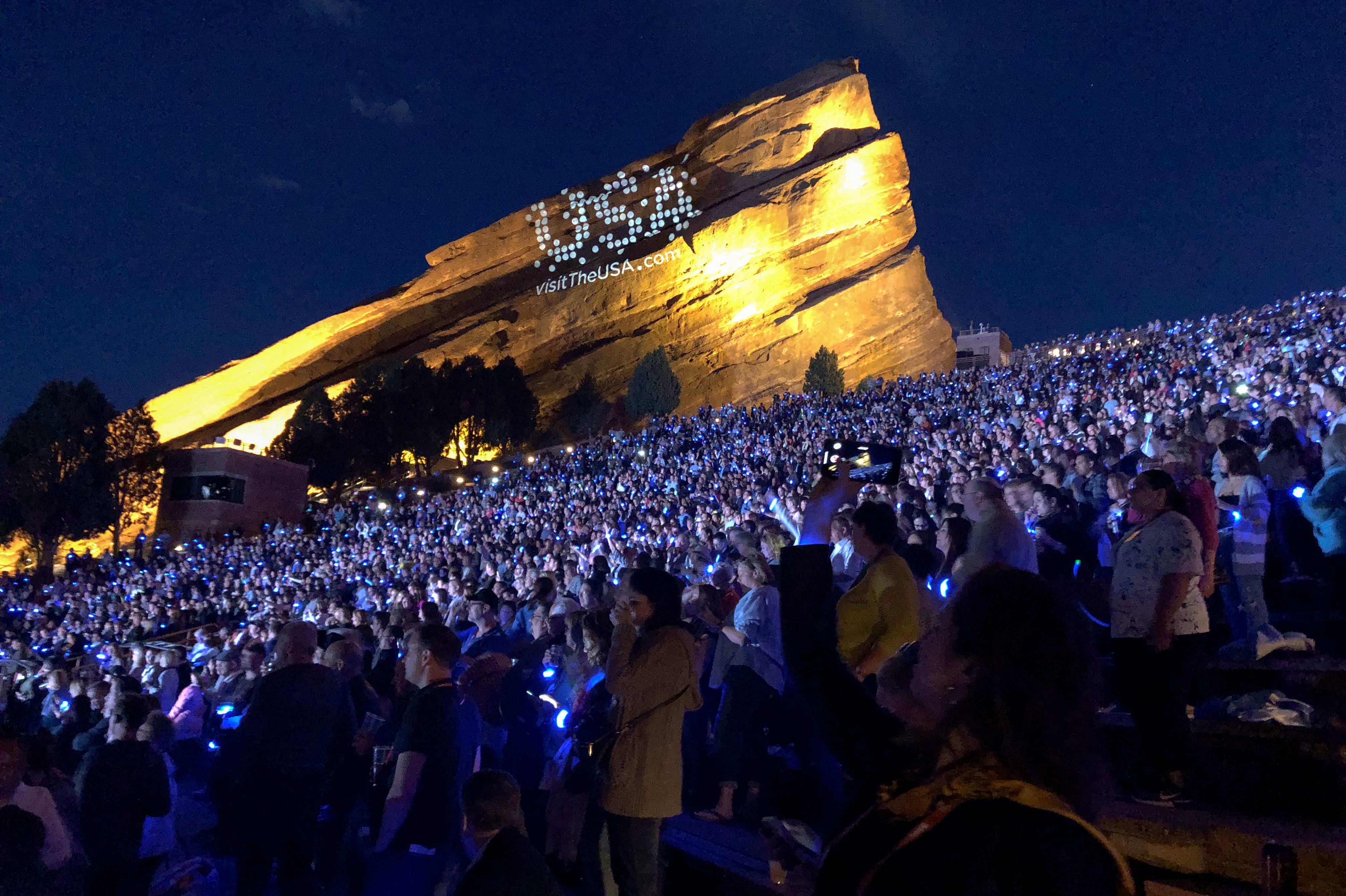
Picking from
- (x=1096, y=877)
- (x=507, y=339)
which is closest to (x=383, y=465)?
(x=507, y=339)

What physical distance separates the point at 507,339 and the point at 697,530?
44380mm

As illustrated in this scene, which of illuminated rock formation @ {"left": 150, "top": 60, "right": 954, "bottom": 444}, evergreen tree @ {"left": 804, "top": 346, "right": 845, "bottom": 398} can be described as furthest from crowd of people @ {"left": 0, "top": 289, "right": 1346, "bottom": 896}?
illuminated rock formation @ {"left": 150, "top": 60, "right": 954, "bottom": 444}

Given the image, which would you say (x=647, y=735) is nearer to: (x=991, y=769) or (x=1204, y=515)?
(x=991, y=769)

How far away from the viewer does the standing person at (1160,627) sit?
126 inches

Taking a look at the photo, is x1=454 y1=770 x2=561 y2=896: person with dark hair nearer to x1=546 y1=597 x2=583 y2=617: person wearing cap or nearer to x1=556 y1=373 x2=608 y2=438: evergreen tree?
x1=546 y1=597 x2=583 y2=617: person wearing cap

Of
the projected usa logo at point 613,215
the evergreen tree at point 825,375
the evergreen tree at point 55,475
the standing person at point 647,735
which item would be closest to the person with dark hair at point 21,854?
the standing person at point 647,735

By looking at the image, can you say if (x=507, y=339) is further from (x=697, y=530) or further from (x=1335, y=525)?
(x=1335, y=525)

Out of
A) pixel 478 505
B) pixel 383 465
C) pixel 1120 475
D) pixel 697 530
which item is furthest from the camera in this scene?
pixel 383 465

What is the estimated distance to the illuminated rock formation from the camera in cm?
5331

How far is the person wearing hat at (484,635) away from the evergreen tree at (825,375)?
1594 inches

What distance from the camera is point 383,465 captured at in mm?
42594

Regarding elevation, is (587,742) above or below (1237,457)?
below

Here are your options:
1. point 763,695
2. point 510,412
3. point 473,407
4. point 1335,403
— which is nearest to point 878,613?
point 763,695

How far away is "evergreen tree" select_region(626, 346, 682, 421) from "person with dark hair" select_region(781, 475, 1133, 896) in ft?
155
